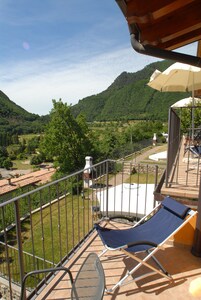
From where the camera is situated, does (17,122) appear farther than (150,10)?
Yes

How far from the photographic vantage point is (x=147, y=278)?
2682mm

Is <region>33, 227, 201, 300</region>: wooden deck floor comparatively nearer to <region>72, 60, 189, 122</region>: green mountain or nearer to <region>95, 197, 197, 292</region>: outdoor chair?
<region>95, 197, 197, 292</region>: outdoor chair

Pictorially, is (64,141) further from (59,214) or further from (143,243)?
(143,243)

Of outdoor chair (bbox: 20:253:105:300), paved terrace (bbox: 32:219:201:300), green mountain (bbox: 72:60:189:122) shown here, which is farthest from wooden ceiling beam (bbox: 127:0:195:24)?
green mountain (bbox: 72:60:189:122)

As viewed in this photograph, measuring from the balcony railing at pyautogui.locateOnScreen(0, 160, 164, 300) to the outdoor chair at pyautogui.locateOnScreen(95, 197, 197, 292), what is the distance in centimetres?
60

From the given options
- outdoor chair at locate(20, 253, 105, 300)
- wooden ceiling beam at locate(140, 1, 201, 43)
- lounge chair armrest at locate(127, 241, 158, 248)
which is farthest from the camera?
lounge chair armrest at locate(127, 241, 158, 248)

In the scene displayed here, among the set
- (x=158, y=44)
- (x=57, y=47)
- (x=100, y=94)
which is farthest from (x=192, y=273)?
(x=100, y=94)

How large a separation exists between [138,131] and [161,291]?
3657cm

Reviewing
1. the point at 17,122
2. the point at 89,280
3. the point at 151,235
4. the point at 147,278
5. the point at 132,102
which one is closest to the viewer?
the point at 89,280

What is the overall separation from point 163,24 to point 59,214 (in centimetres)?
233

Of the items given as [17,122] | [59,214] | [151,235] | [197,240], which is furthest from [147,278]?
[17,122]

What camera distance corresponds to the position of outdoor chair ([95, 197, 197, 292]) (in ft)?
8.18

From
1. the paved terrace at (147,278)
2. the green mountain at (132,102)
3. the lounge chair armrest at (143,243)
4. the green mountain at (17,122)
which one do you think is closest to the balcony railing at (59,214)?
the paved terrace at (147,278)

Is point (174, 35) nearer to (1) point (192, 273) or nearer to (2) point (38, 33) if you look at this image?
(1) point (192, 273)
